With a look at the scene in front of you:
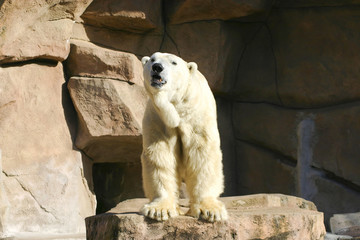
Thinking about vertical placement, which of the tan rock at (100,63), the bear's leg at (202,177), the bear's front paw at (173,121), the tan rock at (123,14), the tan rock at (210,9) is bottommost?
the bear's leg at (202,177)

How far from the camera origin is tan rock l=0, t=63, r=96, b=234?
5.20 meters

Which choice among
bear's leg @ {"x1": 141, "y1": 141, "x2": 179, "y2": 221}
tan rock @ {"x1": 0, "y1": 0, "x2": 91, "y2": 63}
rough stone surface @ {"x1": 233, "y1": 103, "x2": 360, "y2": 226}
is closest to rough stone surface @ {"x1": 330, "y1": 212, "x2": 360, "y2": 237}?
rough stone surface @ {"x1": 233, "y1": 103, "x2": 360, "y2": 226}

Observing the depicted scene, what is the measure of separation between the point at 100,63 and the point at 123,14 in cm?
66

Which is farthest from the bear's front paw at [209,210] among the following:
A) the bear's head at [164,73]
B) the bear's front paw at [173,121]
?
the bear's head at [164,73]

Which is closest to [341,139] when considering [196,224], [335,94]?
[335,94]

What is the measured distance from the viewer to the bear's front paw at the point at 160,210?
322 cm

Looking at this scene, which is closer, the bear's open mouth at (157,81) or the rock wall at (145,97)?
the bear's open mouth at (157,81)

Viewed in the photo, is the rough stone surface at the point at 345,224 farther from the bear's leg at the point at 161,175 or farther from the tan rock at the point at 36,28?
the tan rock at the point at 36,28

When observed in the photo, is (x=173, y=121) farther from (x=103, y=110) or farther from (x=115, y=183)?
(x=115, y=183)

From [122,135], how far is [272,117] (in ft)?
6.71

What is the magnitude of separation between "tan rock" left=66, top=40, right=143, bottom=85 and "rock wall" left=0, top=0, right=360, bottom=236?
1 centimetres

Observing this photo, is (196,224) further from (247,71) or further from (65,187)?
(247,71)

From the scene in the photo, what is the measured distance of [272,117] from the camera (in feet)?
22.4

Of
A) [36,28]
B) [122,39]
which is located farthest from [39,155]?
[122,39]
